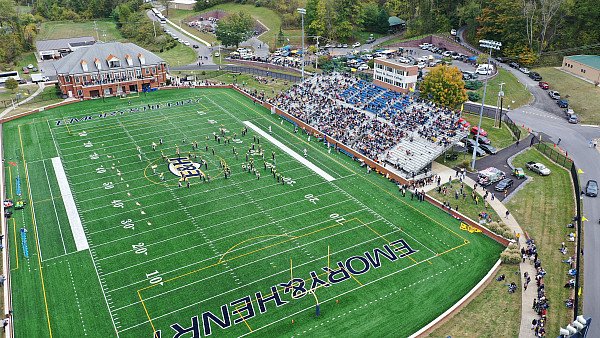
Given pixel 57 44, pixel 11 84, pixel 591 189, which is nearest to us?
pixel 591 189

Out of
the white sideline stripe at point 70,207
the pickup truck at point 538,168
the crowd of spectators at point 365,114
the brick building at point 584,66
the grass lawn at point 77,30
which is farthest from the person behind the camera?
the grass lawn at point 77,30

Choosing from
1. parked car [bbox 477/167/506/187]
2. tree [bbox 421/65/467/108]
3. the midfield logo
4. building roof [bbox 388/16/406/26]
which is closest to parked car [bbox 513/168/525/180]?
parked car [bbox 477/167/506/187]

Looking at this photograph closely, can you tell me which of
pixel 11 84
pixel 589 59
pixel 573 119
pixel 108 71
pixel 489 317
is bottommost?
pixel 489 317

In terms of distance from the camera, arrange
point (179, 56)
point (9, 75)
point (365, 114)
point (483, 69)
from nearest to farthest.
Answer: point (365, 114), point (483, 69), point (9, 75), point (179, 56)

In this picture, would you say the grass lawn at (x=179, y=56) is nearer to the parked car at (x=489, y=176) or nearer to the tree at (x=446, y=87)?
the tree at (x=446, y=87)

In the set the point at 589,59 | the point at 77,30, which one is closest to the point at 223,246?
the point at 589,59

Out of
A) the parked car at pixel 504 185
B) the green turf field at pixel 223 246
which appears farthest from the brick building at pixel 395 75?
the parked car at pixel 504 185

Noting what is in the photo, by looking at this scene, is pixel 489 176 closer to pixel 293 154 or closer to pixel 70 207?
pixel 293 154
